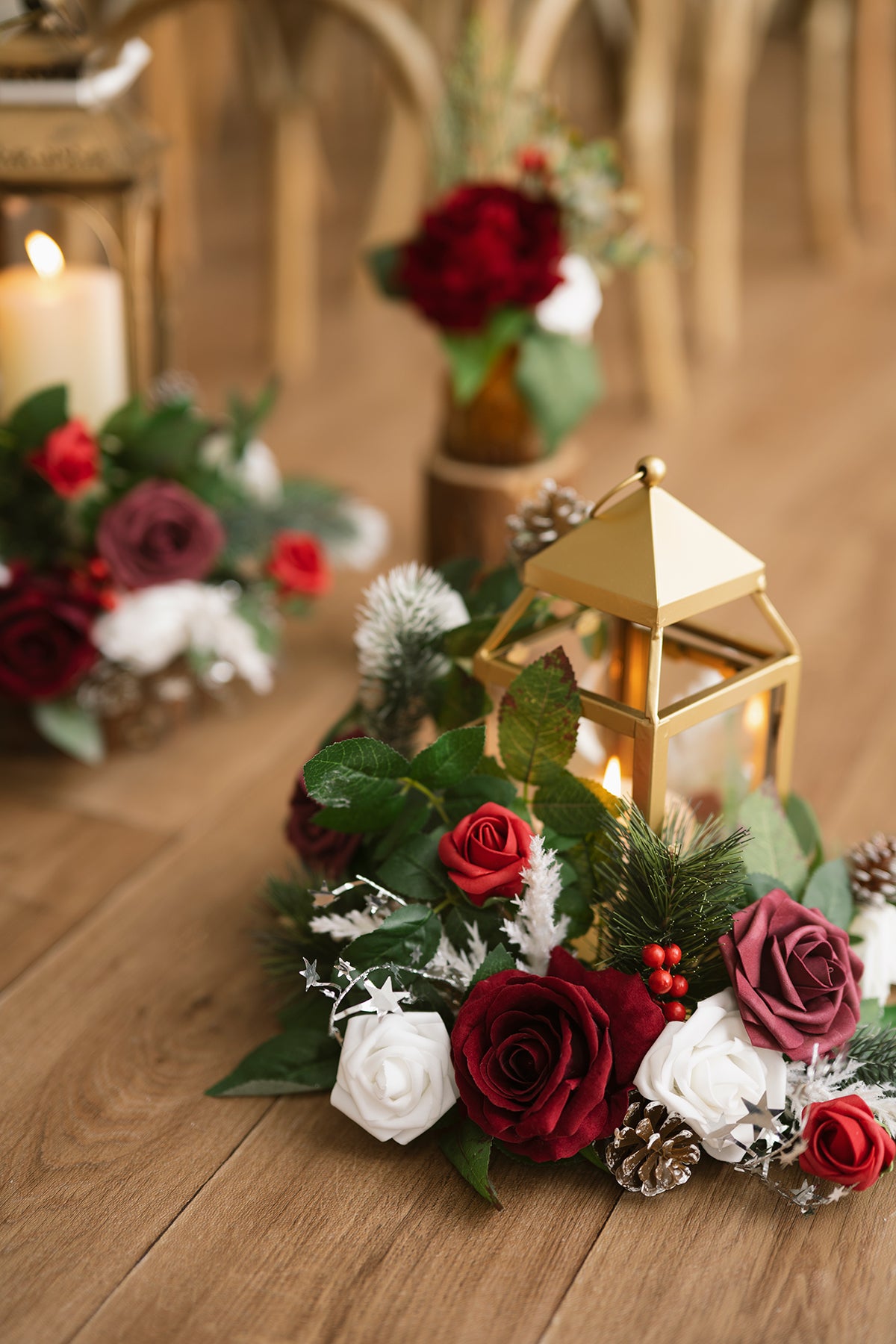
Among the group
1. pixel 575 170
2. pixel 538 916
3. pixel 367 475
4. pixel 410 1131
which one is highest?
pixel 575 170

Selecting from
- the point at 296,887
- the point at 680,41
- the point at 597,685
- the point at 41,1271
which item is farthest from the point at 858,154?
the point at 41,1271

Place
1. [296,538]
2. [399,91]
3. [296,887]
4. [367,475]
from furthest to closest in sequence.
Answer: [367,475] < [399,91] < [296,538] < [296,887]

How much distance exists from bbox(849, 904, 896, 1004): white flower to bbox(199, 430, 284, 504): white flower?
2.51ft

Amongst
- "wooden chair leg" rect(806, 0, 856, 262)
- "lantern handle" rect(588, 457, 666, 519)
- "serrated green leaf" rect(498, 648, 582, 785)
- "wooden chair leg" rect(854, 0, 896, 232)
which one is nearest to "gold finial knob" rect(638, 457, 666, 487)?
"lantern handle" rect(588, 457, 666, 519)

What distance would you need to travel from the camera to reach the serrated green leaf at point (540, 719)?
0.81m

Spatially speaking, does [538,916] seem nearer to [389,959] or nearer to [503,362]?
[389,959]

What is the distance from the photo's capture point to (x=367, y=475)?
1.89 metres

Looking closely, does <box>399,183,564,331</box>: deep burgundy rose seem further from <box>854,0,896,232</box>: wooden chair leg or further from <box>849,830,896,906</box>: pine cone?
<box>854,0,896,232</box>: wooden chair leg

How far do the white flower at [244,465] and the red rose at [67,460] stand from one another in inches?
6.0

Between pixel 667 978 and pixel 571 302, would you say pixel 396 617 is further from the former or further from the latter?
pixel 571 302

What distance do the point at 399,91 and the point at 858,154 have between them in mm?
1653

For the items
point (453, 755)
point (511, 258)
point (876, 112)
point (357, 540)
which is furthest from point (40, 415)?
point (876, 112)

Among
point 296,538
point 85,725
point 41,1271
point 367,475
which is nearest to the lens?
point 41,1271

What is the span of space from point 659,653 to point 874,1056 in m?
0.27
